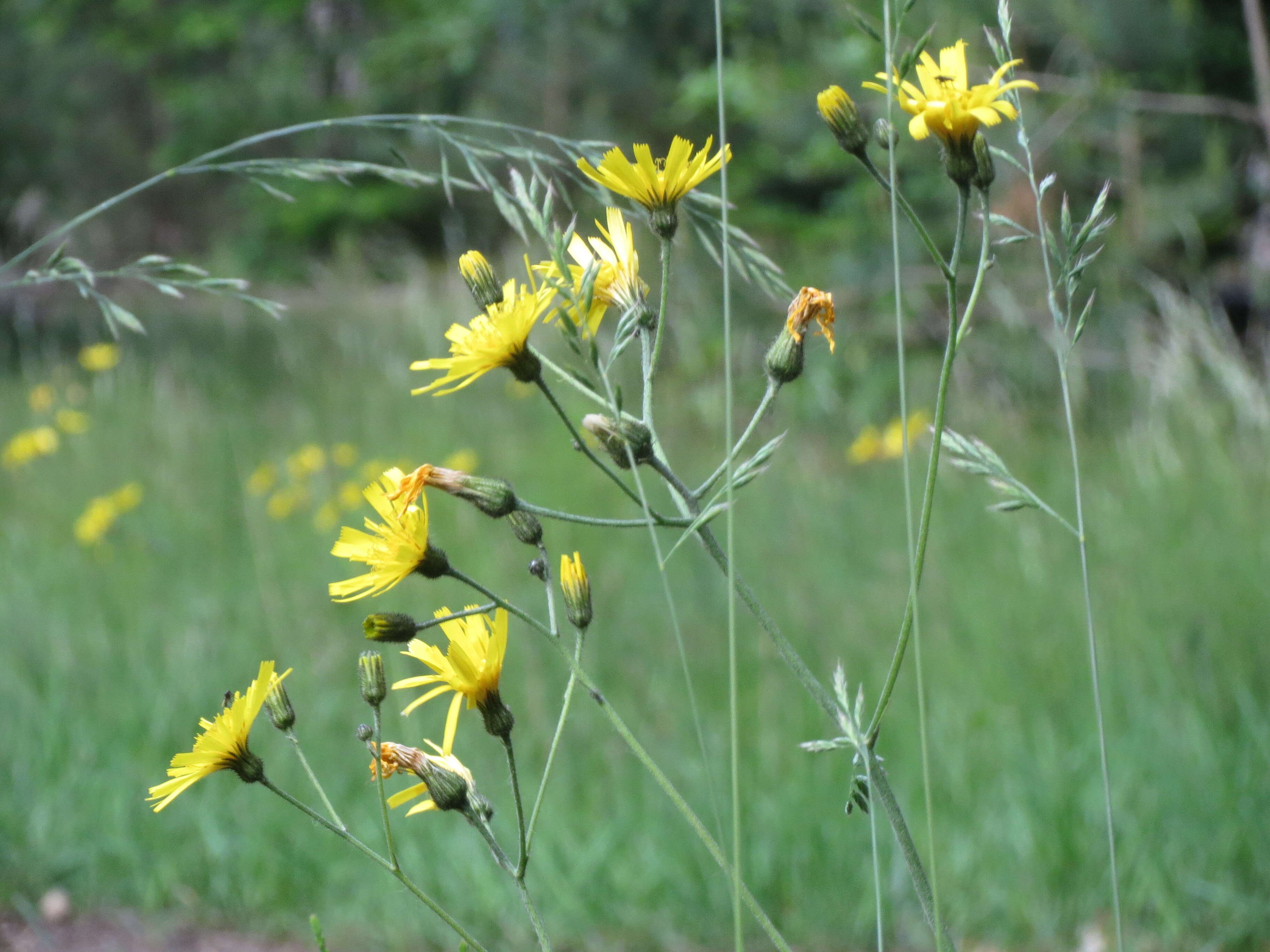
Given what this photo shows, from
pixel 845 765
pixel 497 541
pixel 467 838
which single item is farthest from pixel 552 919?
pixel 497 541

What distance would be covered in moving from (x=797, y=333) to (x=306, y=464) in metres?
2.68

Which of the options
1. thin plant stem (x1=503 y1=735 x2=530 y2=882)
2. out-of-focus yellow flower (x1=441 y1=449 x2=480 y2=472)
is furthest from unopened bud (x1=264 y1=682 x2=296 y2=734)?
out-of-focus yellow flower (x1=441 y1=449 x2=480 y2=472)

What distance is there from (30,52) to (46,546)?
6741mm

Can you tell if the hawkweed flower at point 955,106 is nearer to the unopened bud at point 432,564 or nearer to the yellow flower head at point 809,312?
the yellow flower head at point 809,312

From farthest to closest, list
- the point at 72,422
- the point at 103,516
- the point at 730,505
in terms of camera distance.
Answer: the point at 72,422
the point at 103,516
the point at 730,505

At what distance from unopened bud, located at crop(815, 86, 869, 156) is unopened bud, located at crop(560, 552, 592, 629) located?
31 centimetres

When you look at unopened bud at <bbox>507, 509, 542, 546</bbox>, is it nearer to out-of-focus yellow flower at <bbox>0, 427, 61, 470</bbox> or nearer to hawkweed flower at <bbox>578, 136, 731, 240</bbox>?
hawkweed flower at <bbox>578, 136, 731, 240</bbox>

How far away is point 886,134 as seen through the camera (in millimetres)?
653

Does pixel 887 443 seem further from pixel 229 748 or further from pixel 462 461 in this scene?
pixel 229 748

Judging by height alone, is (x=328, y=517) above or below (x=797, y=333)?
below

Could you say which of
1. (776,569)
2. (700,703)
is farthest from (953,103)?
(776,569)

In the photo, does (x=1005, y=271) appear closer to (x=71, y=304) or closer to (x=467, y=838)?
(x=467, y=838)

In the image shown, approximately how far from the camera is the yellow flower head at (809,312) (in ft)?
2.33

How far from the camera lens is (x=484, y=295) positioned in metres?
0.67
